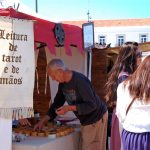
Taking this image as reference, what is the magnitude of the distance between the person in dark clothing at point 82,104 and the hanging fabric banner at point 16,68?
582 mm

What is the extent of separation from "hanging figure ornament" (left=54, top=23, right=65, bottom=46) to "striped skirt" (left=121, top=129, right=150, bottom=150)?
5.41ft

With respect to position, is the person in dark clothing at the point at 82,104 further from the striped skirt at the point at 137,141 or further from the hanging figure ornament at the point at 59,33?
the striped skirt at the point at 137,141

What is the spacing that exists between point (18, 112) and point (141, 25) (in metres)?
29.4

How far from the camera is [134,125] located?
8.28 ft

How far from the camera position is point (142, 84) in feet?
7.97

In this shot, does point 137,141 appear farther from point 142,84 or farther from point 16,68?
point 16,68

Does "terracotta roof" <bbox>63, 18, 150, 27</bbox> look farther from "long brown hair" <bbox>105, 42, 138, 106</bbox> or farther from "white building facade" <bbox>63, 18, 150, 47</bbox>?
"long brown hair" <bbox>105, 42, 138, 106</bbox>

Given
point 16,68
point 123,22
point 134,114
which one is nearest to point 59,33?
point 16,68

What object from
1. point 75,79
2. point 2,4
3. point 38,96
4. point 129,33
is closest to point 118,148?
point 75,79

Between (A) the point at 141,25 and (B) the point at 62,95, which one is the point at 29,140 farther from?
(A) the point at 141,25

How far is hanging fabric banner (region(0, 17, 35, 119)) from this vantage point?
2879 mm

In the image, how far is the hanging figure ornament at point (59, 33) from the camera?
3.96 m

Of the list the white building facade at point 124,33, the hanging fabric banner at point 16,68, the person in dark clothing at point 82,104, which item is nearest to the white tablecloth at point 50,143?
the person in dark clothing at point 82,104

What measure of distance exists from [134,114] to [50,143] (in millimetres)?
1241
